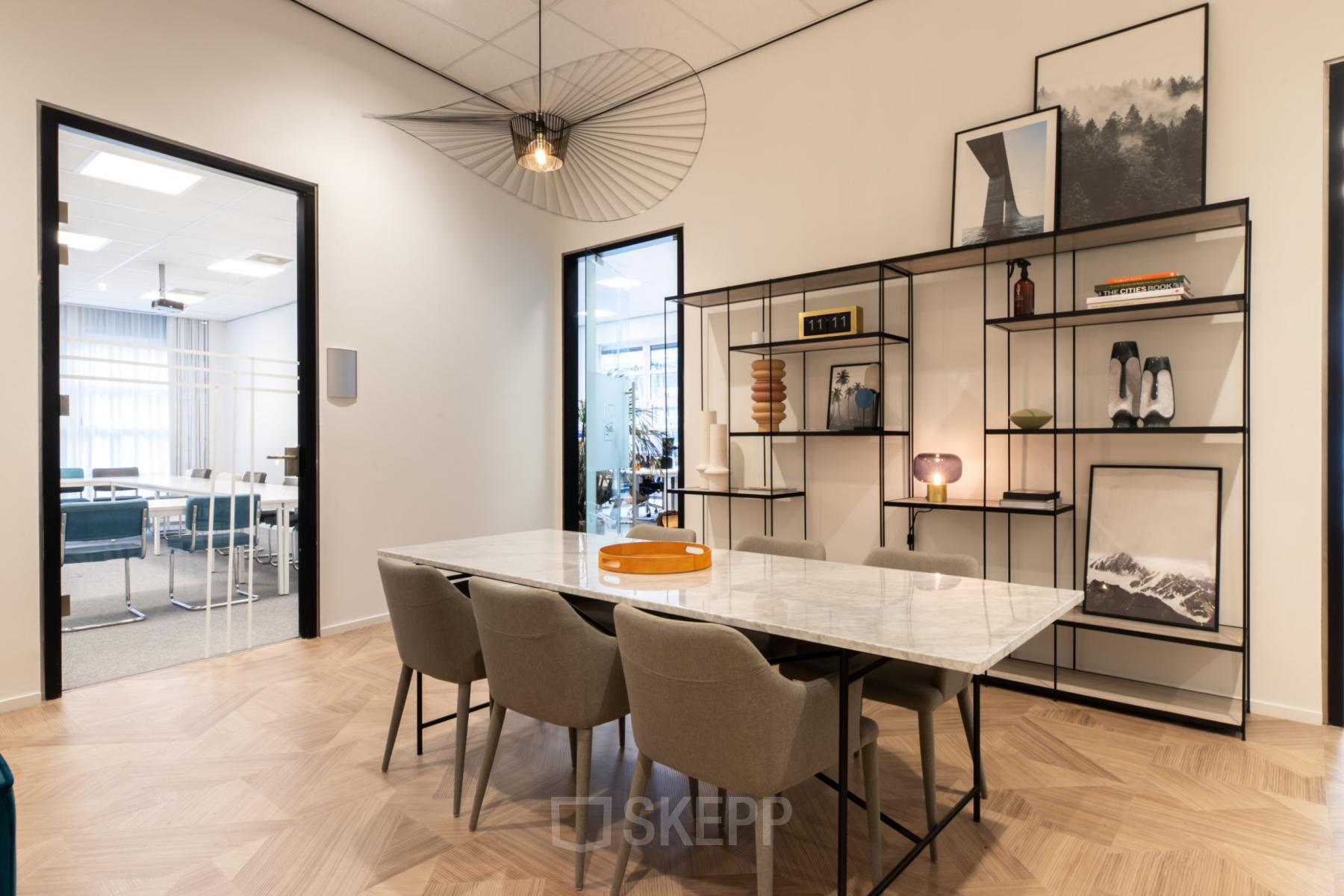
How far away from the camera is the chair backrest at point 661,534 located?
11.6ft

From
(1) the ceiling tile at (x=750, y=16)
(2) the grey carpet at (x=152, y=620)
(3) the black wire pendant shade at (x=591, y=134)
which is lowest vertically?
(2) the grey carpet at (x=152, y=620)

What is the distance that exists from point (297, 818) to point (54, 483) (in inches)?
90.0

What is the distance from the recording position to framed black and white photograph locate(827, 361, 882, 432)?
13.5ft

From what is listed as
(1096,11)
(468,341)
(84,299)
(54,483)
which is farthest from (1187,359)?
(84,299)

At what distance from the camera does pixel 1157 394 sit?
323cm

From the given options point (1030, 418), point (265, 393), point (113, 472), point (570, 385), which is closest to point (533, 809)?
point (1030, 418)

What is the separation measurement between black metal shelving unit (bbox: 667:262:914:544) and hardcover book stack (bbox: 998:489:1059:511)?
0.73 metres

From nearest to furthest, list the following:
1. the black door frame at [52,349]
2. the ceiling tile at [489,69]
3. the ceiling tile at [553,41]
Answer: the black door frame at [52,349] < the ceiling tile at [553,41] < the ceiling tile at [489,69]

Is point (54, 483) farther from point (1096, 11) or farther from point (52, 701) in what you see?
point (1096, 11)

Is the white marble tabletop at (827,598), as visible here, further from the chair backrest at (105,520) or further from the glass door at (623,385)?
the chair backrest at (105,520)

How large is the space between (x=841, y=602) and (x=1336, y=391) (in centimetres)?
261

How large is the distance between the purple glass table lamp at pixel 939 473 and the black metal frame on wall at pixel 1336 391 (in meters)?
1.50

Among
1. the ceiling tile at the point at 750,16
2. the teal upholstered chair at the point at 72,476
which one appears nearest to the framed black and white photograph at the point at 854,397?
the ceiling tile at the point at 750,16

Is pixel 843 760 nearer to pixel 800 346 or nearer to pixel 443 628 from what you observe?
pixel 443 628
